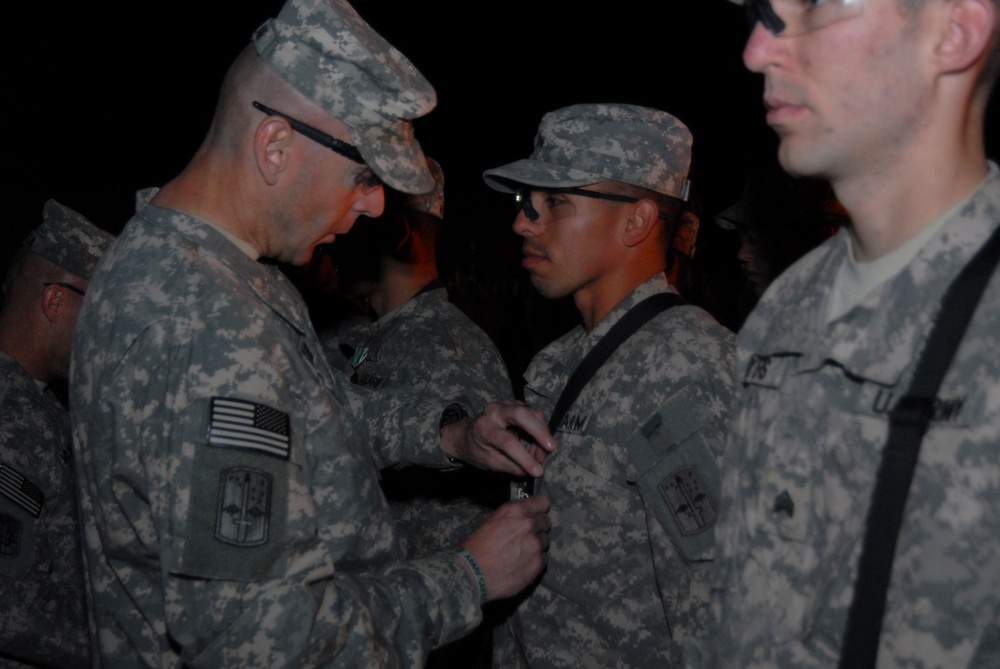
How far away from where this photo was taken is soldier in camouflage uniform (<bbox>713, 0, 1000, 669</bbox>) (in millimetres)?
1100

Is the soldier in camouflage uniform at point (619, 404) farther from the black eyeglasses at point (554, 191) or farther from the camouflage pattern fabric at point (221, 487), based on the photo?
the camouflage pattern fabric at point (221, 487)

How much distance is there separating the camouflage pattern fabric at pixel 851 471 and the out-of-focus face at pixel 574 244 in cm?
115

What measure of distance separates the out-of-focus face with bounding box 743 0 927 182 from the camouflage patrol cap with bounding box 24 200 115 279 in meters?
2.83

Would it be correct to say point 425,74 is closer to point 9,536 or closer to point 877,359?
point 9,536

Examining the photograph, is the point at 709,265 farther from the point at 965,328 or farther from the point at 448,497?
the point at 965,328

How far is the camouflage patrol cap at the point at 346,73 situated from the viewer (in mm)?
2000

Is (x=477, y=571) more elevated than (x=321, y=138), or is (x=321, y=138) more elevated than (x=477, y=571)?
(x=321, y=138)

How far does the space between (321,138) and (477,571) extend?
3.89 feet

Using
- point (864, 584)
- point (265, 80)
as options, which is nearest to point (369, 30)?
point (265, 80)

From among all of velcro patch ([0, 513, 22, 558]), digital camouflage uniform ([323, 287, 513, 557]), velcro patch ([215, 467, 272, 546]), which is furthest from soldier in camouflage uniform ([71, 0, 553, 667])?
digital camouflage uniform ([323, 287, 513, 557])

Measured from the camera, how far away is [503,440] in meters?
2.46

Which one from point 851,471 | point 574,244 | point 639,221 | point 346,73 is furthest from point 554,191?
point 851,471

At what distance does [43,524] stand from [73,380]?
4.10 ft

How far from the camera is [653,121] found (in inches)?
111
